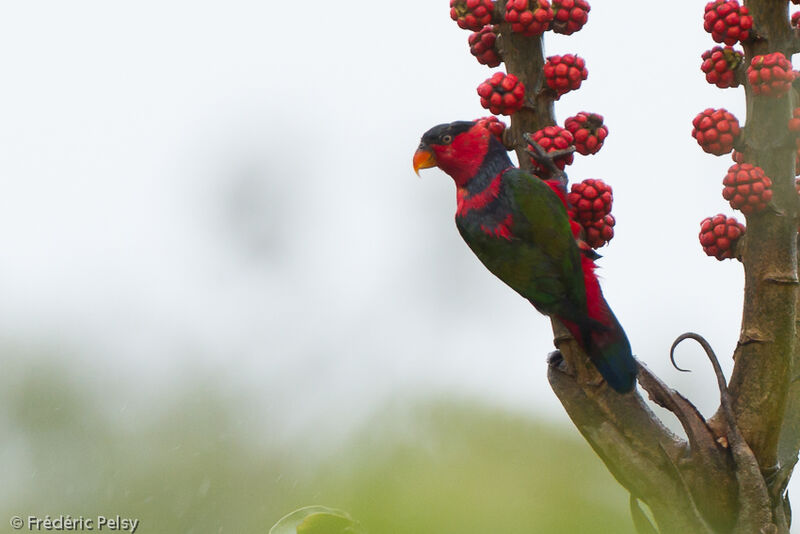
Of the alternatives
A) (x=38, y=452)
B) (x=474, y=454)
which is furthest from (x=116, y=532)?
(x=38, y=452)

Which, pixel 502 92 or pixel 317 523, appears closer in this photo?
pixel 317 523

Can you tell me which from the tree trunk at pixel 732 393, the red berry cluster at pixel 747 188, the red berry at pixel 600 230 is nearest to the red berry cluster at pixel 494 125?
the tree trunk at pixel 732 393

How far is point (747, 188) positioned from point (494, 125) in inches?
10.0

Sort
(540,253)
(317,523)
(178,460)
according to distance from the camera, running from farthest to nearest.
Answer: (178,460) → (540,253) → (317,523)

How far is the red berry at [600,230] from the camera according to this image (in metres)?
0.86

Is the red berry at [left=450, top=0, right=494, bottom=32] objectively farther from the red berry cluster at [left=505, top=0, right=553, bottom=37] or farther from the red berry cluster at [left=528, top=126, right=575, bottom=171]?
the red berry cluster at [left=528, top=126, right=575, bottom=171]

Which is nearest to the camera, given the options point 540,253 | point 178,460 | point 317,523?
point 317,523

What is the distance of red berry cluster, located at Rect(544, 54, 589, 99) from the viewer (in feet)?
2.75

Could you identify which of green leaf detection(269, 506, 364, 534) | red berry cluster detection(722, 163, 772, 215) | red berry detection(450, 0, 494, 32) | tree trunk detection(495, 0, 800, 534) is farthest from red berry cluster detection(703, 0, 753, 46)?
green leaf detection(269, 506, 364, 534)

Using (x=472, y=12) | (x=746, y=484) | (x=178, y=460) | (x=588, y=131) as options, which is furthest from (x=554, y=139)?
(x=178, y=460)

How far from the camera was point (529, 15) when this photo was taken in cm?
82

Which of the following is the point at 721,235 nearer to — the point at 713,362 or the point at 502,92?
the point at 713,362

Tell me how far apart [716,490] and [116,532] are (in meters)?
0.67

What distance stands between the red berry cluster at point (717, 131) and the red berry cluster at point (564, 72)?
0.13 m
